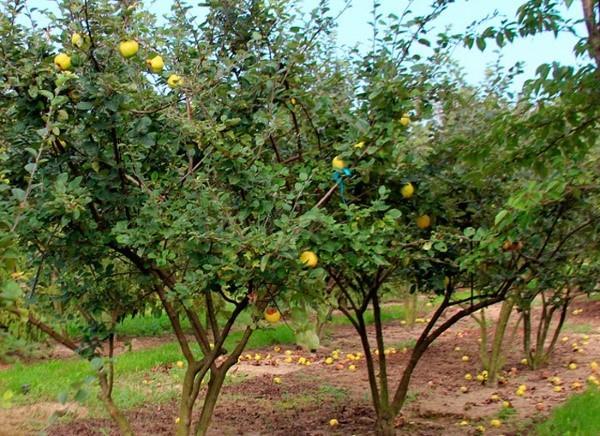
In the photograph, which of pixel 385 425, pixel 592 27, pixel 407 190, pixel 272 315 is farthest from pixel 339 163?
pixel 385 425

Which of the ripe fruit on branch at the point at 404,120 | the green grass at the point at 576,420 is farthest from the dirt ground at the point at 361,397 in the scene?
the ripe fruit on branch at the point at 404,120

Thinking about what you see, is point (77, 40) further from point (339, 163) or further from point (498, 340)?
point (498, 340)

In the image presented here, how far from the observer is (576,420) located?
4.47 metres

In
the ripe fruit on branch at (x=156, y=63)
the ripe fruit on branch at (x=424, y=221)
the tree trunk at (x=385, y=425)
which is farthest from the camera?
the tree trunk at (x=385, y=425)

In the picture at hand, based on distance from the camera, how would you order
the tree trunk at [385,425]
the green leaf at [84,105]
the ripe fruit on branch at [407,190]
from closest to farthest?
the green leaf at [84,105]
the ripe fruit on branch at [407,190]
the tree trunk at [385,425]

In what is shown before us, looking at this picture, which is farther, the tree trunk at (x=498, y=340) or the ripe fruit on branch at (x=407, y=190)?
the tree trunk at (x=498, y=340)

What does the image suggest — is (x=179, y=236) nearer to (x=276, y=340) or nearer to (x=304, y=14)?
(x=304, y=14)

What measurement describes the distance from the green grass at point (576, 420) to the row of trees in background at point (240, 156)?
3.45 ft

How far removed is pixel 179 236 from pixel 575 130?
66.8 inches

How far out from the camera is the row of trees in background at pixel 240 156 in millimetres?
2832

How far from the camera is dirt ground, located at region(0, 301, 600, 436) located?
209 inches

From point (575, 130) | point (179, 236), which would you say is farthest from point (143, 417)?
point (575, 130)

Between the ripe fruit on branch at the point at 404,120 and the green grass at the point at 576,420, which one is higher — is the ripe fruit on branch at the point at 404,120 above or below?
above

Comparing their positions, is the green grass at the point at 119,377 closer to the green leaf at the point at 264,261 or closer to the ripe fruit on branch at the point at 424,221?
the ripe fruit on branch at the point at 424,221
